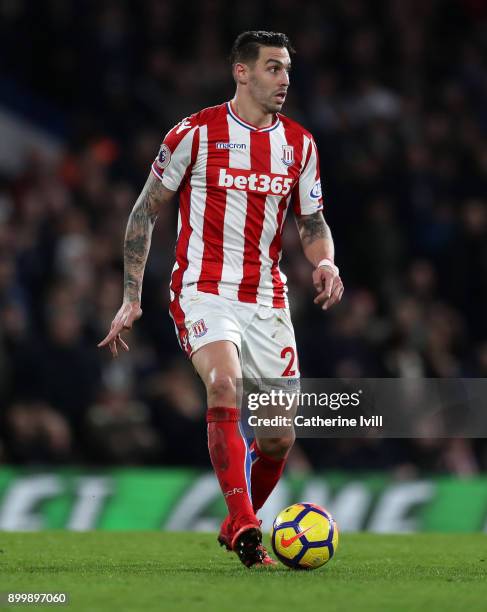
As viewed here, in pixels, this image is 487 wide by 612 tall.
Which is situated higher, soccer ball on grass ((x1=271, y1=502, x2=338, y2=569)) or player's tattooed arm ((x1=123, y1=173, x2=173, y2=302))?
player's tattooed arm ((x1=123, y1=173, x2=173, y2=302))

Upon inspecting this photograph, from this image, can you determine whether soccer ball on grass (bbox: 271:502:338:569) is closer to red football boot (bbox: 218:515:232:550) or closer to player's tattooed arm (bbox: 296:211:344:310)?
red football boot (bbox: 218:515:232:550)

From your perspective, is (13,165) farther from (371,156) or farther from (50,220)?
(371,156)

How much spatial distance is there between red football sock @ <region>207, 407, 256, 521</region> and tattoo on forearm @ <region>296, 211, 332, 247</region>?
1198 mm

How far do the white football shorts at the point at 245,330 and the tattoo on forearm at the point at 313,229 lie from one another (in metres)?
0.46

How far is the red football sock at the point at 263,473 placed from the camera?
6629 millimetres

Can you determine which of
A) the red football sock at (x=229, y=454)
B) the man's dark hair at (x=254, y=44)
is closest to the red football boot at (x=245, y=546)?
the red football sock at (x=229, y=454)

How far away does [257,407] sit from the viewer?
254 inches

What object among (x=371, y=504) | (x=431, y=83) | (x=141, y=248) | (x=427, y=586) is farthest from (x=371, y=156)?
(x=427, y=586)

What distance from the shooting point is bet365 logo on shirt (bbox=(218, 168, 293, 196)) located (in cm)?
647

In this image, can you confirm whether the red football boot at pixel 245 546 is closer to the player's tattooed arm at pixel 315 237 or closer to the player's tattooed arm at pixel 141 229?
the player's tattooed arm at pixel 141 229

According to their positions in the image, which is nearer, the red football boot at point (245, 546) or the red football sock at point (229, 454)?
the red football boot at point (245, 546)

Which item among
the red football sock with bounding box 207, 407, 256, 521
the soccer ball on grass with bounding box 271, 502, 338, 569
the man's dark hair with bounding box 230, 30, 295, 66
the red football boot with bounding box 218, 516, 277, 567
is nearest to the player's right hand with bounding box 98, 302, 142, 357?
the red football sock with bounding box 207, 407, 256, 521

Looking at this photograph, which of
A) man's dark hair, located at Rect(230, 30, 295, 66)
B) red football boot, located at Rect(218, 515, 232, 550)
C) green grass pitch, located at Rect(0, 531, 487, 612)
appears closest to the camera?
green grass pitch, located at Rect(0, 531, 487, 612)

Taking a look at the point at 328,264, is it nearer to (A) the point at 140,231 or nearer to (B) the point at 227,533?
(A) the point at 140,231
